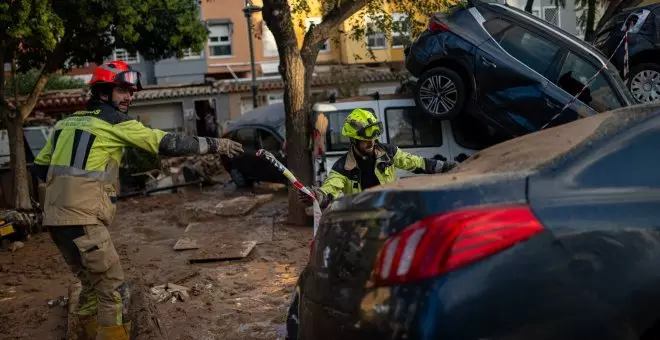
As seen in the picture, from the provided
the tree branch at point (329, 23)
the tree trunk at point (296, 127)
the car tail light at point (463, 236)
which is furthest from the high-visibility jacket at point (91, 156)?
the tree branch at point (329, 23)

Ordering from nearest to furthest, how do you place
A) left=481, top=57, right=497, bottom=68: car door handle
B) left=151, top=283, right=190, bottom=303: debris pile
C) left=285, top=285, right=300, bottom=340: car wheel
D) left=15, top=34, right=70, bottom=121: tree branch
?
left=285, top=285, right=300, bottom=340: car wheel → left=151, top=283, right=190, bottom=303: debris pile → left=481, top=57, right=497, bottom=68: car door handle → left=15, top=34, right=70, bottom=121: tree branch

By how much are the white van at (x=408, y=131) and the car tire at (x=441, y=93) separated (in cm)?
34

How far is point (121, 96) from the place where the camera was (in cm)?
439

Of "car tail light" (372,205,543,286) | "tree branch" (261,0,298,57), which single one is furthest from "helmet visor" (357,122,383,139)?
"tree branch" (261,0,298,57)

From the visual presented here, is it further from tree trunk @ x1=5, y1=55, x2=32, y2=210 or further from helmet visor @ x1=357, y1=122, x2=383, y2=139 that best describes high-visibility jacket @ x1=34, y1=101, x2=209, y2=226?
tree trunk @ x1=5, y1=55, x2=32, y2=210

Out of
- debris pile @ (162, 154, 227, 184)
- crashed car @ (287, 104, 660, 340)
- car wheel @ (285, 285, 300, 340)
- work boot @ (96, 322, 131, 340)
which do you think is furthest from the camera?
debris pile @ (162, 154, 227, 184)

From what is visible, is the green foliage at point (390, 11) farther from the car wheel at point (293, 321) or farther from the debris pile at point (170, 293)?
the car wheel at point (293, 321)

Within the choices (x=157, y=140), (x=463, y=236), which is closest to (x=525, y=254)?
(x=463, y=236)

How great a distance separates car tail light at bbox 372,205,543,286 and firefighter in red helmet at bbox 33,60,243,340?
7.57 ft

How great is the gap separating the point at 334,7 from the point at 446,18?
1.59 meters

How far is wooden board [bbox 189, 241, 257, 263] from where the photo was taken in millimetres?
7770

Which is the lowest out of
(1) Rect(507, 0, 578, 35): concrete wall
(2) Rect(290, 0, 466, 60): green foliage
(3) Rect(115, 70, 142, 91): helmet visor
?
(3) Rect(115, 70, 142, 91): helmet visor

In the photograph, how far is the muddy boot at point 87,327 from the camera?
4605 mm

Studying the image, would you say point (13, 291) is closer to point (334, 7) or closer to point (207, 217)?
point (207, 217)
